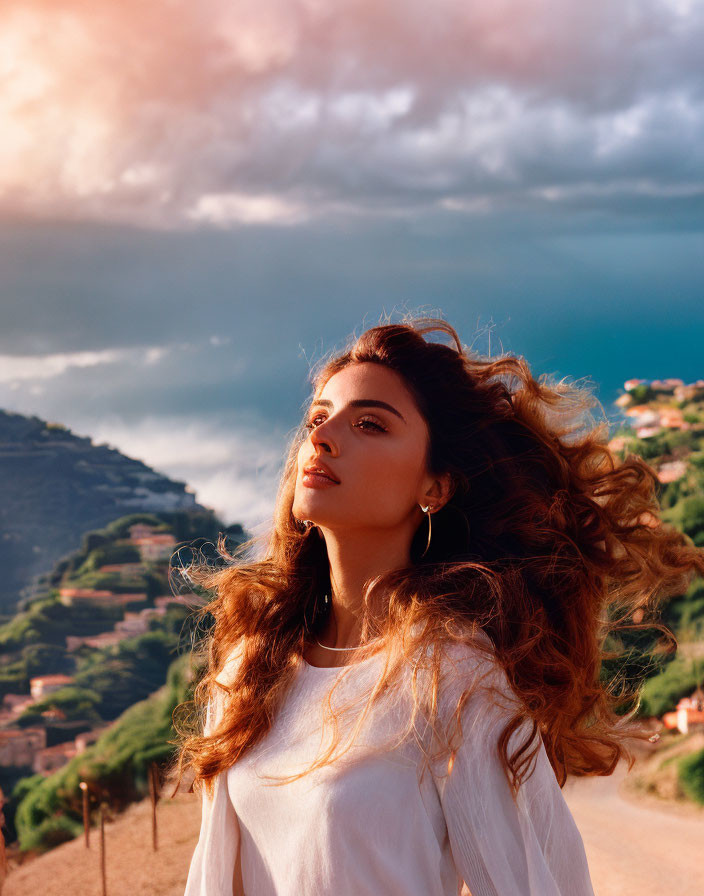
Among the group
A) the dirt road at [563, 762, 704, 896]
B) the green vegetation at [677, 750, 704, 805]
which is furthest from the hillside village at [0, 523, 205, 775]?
the green vegetation at [677, 750, 704, 805]

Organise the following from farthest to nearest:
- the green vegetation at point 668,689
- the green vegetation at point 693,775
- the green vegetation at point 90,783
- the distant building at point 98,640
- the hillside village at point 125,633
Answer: the distant building at point 98,640 < the green vegetation at point 90,783 < the hillside village at point 125,633 < the green vegetation at point 668,689 < the green vegetation at point 693,775

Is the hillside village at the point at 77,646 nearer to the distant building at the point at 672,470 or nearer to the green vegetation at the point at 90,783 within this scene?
the green vegetation at the point at 90,783

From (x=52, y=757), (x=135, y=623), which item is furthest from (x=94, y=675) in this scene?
(x=52, y=757)

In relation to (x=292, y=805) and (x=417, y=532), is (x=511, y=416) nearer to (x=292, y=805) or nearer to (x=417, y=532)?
(x=417, y=532)

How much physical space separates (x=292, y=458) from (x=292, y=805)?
82 cm

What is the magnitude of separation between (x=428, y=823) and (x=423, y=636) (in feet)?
0.89

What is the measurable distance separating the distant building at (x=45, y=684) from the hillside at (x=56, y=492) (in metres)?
5.66

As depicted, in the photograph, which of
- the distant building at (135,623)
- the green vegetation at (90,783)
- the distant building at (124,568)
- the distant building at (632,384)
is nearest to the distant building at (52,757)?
the green vegetation at (90,783)

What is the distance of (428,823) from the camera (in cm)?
135

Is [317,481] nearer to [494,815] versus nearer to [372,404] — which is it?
[372,404]

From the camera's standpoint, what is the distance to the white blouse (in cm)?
133

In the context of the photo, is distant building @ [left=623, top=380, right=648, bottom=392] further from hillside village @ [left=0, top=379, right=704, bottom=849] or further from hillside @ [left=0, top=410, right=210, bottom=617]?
hillside @ [left=0, top=410, right=210, bottom=617]

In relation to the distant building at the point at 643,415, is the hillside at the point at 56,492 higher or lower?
higher

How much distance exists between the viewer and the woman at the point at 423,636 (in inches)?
53.2
